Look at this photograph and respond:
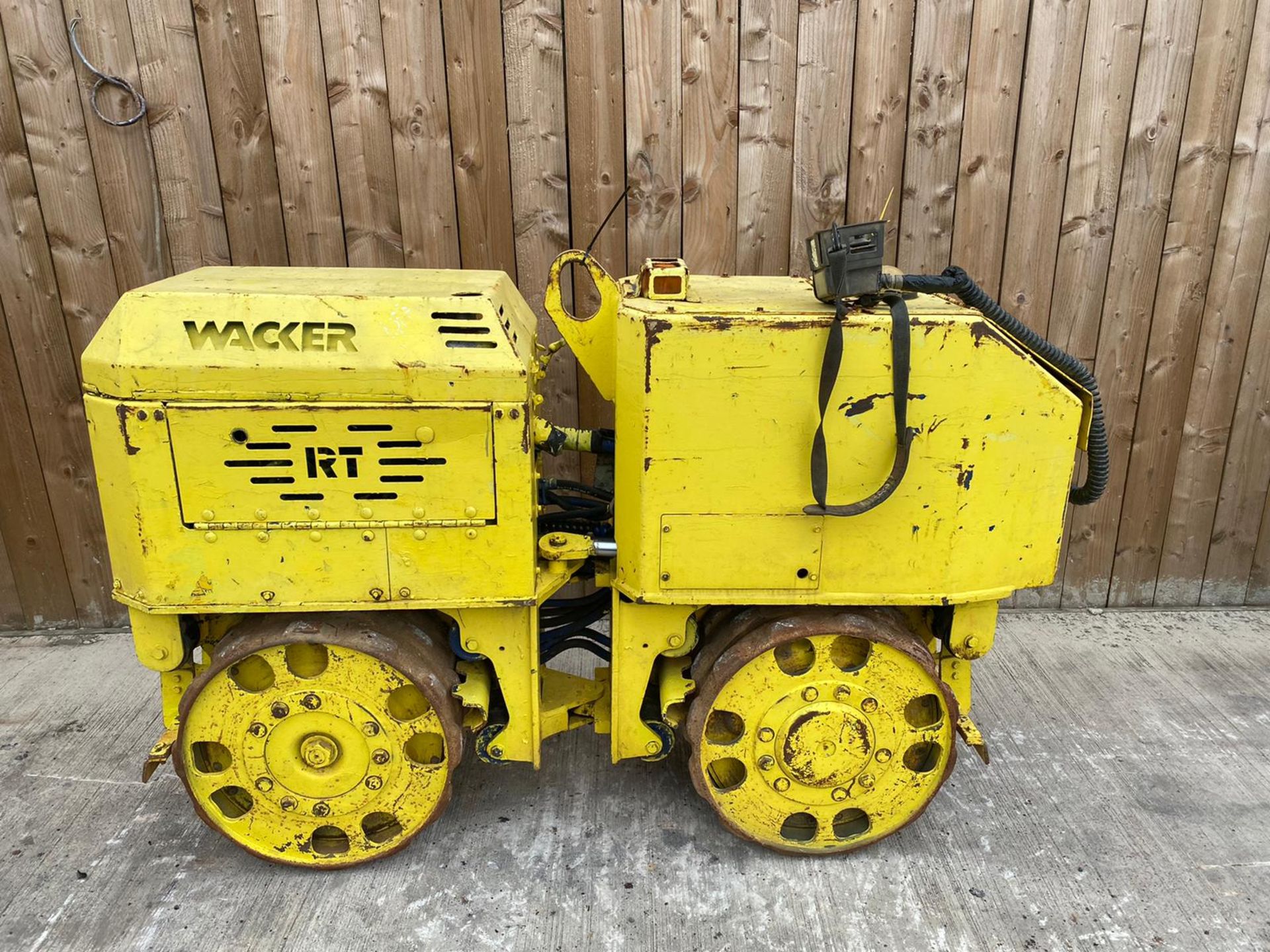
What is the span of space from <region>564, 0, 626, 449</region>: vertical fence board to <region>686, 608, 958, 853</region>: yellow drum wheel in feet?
5.16

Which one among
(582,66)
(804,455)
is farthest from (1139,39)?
(804,455)

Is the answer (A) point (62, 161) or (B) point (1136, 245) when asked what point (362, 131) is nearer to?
(A) point (62, 161)

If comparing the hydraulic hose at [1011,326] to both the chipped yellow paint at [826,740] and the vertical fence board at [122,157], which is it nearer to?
the chipped yellow paint at [826,740]

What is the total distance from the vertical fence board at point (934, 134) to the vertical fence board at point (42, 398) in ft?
10.6

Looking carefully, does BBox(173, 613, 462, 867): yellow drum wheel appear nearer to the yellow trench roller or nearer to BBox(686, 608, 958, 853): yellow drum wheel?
the yellow trench roller

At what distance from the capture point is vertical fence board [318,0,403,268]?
2.96 metres

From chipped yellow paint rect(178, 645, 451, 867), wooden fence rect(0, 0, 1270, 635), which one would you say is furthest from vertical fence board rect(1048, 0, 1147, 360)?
chipped yellow paint rect(178, 645, 451, 867)

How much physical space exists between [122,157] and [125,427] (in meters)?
1.68

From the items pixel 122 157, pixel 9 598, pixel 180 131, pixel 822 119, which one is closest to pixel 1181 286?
pixel 822 119

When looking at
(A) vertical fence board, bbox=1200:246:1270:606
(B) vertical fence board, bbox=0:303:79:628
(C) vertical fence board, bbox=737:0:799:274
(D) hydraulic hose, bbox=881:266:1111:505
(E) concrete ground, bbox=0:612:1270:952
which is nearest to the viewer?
(D) hydraulic hose, bbox=881:266:1111:505

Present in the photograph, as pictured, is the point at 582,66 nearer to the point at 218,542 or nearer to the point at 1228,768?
the point at 218,542

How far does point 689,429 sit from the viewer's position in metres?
2.03

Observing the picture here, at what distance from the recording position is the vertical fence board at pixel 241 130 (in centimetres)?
294

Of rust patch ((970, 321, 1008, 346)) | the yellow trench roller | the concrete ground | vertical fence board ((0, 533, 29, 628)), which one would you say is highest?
rust patch ((970, 321, 1008, 346))
